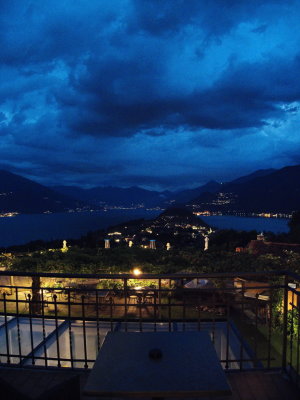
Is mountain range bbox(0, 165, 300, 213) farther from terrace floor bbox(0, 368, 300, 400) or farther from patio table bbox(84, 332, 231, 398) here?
patio table bbox(84, 332, 231, 398)

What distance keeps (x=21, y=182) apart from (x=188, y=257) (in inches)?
6026

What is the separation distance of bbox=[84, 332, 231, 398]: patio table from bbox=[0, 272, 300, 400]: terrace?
317 mm

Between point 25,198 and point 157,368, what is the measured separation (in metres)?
148

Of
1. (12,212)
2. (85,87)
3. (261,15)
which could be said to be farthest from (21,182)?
(261,15)

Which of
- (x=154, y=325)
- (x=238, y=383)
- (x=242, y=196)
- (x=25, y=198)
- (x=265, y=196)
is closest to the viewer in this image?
(x=238, y=383)

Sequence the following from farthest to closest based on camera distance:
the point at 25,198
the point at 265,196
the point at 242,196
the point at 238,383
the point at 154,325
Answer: the point at 25,198 → the point at 242,196 → the point at 265,196 → the point at 154,325 → the point at 238,383

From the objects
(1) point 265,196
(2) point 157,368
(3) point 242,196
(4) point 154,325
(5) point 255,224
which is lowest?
(5) point 255,224

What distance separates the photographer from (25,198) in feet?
442

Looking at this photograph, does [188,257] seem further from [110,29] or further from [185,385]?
[110,29]

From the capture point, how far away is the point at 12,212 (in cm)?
12519

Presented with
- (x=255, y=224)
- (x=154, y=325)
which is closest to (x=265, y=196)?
(x=255, y=224)

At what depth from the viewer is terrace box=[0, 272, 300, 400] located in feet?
9.08

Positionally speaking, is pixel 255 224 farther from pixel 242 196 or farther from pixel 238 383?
pixel 238 383

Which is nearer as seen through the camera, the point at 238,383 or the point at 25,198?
the point at 238,383
